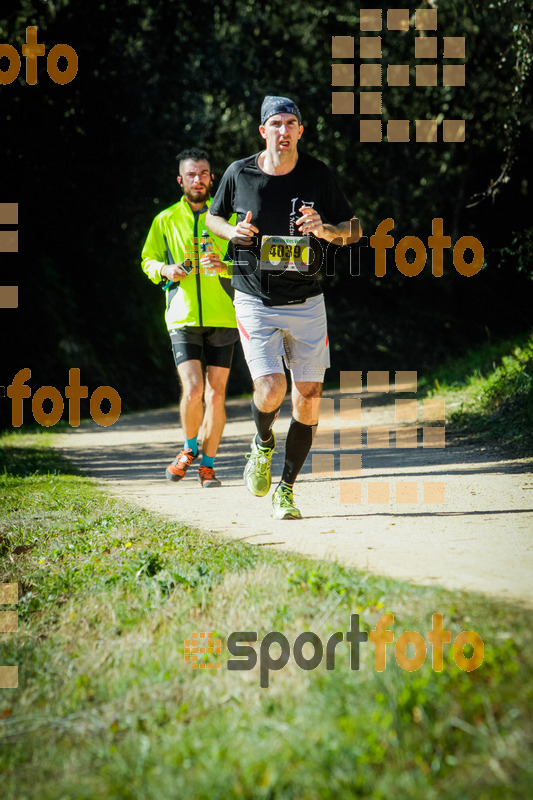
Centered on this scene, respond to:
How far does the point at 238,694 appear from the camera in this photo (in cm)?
315

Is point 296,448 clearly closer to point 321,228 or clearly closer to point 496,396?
point 321,228

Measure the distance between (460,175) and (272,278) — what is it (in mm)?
20299

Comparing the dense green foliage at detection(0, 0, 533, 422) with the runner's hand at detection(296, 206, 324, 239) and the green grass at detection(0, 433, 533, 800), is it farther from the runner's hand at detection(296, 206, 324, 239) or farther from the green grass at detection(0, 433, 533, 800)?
the green grass at detection(0, 433, 533, 800)

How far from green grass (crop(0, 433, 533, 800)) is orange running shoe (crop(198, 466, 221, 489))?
226 centimetres

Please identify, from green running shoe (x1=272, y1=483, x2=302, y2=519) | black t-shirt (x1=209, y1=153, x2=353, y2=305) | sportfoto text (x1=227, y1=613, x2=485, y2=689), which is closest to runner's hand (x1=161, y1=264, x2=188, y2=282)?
black t-shirt (x1=209, y1=153, x2=353, y2=305)

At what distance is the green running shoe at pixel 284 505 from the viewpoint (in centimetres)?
561

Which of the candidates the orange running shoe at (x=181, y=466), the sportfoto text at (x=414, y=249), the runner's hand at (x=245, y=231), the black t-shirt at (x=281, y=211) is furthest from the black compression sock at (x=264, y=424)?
the sportfoto text at (x=414, y=249)

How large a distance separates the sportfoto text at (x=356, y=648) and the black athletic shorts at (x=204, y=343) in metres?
3.80

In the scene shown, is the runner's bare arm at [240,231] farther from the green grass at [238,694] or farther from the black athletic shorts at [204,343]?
the green grass at [238,694]

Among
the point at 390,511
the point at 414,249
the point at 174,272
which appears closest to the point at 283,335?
the point at 390,511

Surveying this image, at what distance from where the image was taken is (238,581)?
412 centimetres

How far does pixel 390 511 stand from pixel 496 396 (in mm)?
4453

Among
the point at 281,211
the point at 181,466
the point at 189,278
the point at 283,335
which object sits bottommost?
the point at 181,466

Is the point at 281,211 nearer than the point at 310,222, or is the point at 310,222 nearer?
the point at 310,222
